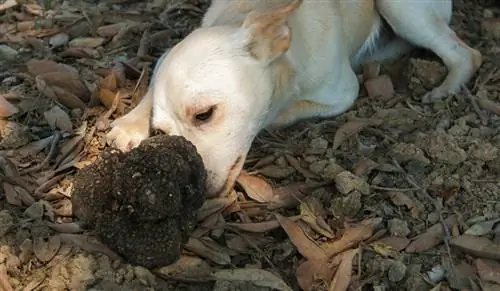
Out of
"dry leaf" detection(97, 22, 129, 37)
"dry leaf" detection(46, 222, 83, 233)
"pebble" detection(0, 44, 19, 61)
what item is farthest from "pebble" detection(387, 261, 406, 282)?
"pebble" detection(0, 44, 19, 61)

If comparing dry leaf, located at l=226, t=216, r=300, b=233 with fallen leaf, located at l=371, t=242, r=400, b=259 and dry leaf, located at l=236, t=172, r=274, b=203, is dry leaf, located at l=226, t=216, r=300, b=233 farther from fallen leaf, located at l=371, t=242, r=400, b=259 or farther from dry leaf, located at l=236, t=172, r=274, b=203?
fallen leaf, located at l=371, t=242, r=400, b=259

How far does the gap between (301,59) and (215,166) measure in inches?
29.2

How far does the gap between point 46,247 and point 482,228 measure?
1560 mm

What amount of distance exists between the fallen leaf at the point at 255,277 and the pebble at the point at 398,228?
493 millimetres

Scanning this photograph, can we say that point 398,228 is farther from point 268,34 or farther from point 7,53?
point 7,53

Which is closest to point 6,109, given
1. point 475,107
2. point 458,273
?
point 458,273

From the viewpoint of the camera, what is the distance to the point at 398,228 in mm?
3021

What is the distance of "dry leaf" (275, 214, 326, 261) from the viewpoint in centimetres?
290

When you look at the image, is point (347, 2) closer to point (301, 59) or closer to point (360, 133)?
point (301, 59)

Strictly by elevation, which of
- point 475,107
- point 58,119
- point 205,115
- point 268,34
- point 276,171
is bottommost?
point 475,107

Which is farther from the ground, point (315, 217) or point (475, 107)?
point (315, 217)

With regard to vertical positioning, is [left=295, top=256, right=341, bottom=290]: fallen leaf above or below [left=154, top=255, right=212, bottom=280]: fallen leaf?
below

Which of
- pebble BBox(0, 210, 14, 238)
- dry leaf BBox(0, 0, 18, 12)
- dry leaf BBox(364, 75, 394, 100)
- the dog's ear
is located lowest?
dry leaf BBox(364, 75, 394, 100)

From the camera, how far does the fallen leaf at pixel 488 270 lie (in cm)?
284
